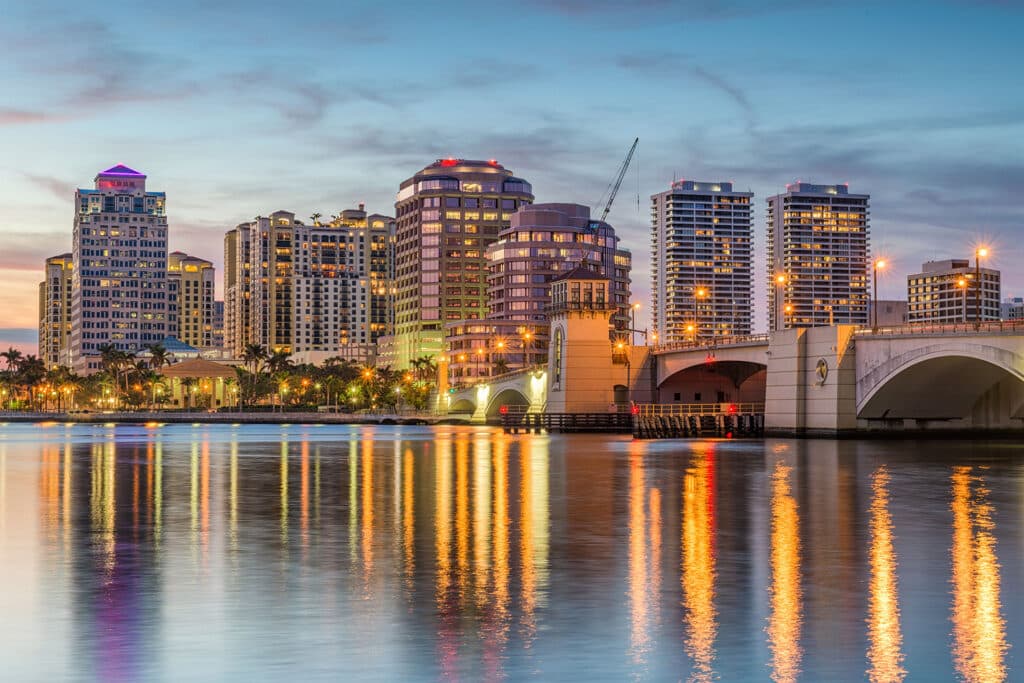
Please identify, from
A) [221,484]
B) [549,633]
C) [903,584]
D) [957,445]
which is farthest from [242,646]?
[957,445]

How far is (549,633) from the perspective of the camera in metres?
20.1

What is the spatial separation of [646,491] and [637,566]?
23.9 meters

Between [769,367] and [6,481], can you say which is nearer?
[6,481]

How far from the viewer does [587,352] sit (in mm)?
151250

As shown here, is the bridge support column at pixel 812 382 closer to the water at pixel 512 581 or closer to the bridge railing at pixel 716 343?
the bridge railing at pixel 716 343

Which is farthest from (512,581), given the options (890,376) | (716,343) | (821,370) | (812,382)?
(716,343)

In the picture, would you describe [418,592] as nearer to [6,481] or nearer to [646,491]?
[646,491]

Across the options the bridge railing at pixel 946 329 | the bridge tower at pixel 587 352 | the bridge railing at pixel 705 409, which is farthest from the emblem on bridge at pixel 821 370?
the bridge tower at pixel 587 352

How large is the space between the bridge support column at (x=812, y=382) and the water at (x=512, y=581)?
52469mm

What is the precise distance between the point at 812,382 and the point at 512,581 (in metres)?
91.4

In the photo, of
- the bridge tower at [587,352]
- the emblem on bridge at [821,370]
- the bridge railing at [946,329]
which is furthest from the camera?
the bridge tower at [587,352]

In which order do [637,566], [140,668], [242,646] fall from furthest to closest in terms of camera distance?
[637,566] → [242,646] → [140,668]

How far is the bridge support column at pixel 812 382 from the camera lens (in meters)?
109

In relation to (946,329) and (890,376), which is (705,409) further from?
(946,329)
